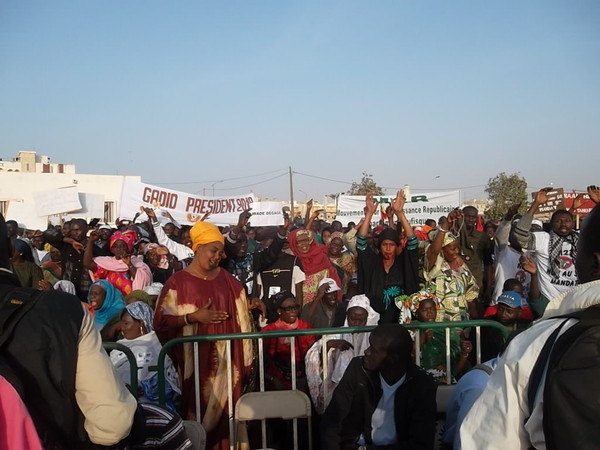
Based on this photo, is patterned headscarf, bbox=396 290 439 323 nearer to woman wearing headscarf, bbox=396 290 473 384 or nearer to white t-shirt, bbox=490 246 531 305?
woman wearing headscarf, bbox=396 290 473 384

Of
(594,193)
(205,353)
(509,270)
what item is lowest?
(205,353)

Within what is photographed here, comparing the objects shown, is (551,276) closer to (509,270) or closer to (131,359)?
(509,270)

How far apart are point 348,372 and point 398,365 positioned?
0.32m

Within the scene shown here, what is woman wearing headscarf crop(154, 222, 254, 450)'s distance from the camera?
3996mm

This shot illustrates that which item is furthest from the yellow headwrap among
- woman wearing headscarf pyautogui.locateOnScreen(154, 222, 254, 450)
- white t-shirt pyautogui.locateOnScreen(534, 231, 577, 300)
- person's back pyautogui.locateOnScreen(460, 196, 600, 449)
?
white t-shirt pyautogui.locateOnScreen(534, 231, 577, 300)

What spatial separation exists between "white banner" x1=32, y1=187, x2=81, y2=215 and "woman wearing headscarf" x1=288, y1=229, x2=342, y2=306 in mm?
10232

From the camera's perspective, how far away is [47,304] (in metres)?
1.83

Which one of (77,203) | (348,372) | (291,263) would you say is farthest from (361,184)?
(348,372)

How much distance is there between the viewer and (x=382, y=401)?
323cm

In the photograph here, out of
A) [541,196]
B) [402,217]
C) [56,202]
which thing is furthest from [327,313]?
[56,202]

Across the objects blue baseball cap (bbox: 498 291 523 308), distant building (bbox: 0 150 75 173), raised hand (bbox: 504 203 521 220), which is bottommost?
blue baseball cap (bbox: 498 291 523 308)

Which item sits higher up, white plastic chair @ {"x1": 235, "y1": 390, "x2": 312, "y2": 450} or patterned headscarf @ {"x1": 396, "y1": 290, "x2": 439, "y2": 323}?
patterned headscarf @ {"x1": 396, "y1": 290, "x2": 439, "y2": 323}

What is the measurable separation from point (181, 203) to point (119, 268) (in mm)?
7278

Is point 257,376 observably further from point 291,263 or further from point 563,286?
point 563,286
